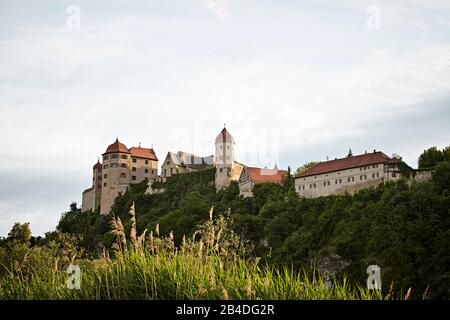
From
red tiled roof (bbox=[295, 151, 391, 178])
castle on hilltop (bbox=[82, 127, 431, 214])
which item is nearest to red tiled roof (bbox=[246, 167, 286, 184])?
castle on hilltop (bbox=[82, 127, 431, 214])

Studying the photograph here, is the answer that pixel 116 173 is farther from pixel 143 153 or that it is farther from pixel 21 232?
pixel 21 232

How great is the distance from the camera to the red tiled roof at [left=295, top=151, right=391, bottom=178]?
87.6m

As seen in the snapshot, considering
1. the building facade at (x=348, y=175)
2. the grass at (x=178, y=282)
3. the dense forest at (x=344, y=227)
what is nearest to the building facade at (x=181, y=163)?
the dense forest at (x=344, y=227)

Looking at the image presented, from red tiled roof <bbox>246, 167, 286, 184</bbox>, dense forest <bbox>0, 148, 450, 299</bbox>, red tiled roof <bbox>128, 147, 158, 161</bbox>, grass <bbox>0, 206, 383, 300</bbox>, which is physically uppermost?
red tiled roof <bbox>128, 147, 158, 161</bbox>

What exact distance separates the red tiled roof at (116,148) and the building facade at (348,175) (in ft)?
132

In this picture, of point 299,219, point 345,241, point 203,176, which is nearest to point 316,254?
point 345,241

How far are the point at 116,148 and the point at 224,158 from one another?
70.1 ft

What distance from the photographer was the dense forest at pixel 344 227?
66.3 meters

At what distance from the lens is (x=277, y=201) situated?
309ft

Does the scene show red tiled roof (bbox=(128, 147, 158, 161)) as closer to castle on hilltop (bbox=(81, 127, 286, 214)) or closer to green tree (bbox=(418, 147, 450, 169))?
castle on hilltop (bbox=(81, 127, 286, 214))

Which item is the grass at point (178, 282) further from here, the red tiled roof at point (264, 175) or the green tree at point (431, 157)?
the red tiled roof at point (264, 175)

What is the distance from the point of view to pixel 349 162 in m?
90.2
